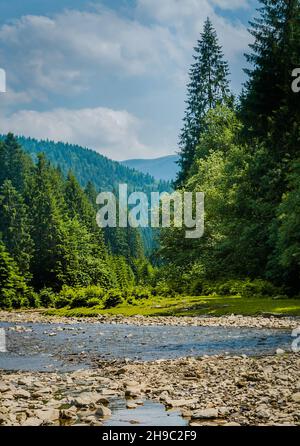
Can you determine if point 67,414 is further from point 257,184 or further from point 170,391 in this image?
point 257,184

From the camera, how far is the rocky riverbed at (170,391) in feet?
29.6

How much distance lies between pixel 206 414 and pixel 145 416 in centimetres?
101

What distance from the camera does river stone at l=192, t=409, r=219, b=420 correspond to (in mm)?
8984

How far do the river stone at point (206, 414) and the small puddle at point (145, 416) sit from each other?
0.21 meters

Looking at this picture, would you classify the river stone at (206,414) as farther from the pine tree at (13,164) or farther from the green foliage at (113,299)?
the pine tree at (13,164)

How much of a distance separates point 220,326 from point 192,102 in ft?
155

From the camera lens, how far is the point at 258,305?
3133 centimetres

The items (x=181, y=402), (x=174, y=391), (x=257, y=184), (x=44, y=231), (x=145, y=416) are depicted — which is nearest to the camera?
(x=145, y=416)

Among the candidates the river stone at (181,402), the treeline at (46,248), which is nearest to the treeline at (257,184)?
the treeline at (46,248)

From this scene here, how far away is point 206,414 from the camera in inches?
356

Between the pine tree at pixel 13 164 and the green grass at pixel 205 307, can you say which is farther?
the pine tree at pixel 13 164

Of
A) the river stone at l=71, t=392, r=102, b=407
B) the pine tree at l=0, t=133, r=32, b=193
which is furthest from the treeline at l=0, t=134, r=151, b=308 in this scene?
the river stone at l=71, t=392, r=102, b=407

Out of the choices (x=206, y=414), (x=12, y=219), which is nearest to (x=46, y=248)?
(x=12, y=219)

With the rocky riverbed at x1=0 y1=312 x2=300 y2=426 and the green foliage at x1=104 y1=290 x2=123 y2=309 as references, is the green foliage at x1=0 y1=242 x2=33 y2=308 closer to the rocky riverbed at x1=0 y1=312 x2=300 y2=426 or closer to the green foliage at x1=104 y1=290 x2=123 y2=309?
the green foliage at x1=104 y1=290 x2=123 y2=309
